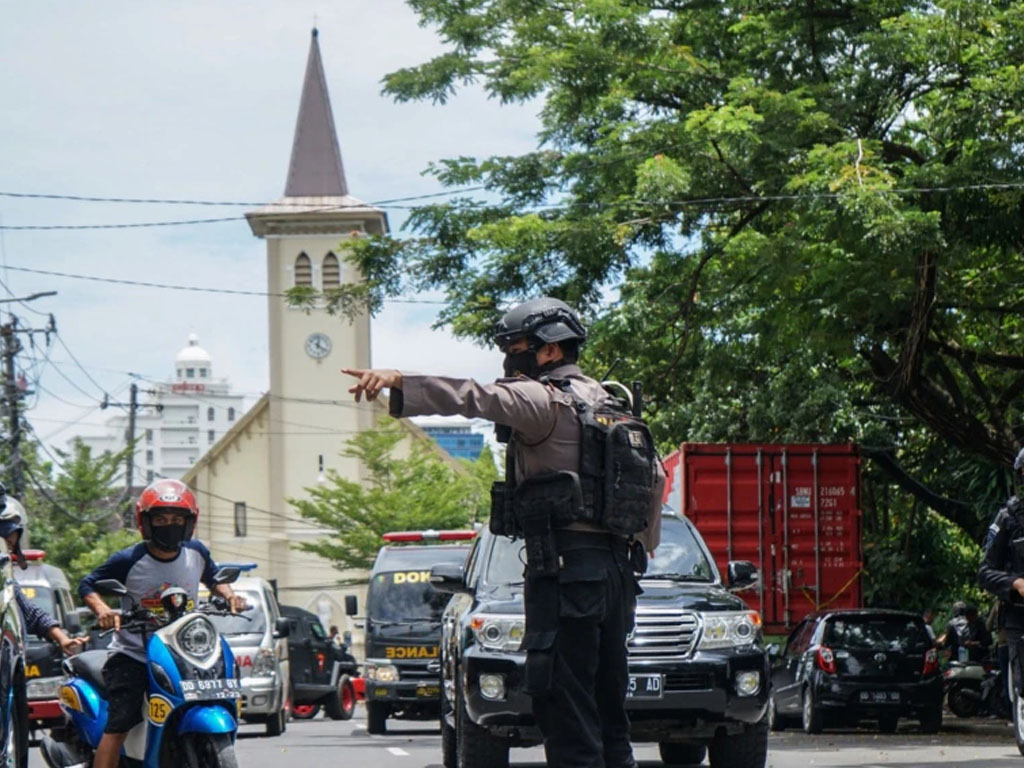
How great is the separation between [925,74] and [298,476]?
69.8 metres

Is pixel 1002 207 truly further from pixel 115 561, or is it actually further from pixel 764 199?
pixel 115 561

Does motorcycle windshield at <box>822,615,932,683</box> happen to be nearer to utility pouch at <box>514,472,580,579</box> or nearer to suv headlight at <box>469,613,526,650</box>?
suv headlight at <box>469,613,526,650</box>

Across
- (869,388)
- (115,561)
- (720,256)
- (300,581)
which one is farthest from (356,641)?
(115,561)

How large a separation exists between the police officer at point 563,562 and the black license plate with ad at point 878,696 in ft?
48.2

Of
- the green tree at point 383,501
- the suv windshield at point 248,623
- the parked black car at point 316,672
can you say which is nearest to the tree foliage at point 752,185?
the suv windshield at point 248,623

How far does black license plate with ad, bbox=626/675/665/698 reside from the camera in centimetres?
1140

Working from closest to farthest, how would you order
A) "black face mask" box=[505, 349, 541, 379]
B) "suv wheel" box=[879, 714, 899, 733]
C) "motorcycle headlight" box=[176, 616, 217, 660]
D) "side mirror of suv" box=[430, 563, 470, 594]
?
1. "black face mask" box=[505, 349, 541, 379]
2. "motorcycle headlight" box=[176, 616, 217, 660]
3. "side mirror of suv" box=[430, 563, 470, 594]
4. "suv wheel" box=[879, 714, 899, 733]

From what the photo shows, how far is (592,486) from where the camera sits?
750 centimetres

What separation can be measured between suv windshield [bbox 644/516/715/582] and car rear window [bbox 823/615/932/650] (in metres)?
9.41

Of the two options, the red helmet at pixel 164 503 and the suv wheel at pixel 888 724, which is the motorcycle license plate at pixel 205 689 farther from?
the suv wheel at pixel 888 724

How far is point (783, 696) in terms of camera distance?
2366cm

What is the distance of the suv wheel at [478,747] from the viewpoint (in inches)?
462

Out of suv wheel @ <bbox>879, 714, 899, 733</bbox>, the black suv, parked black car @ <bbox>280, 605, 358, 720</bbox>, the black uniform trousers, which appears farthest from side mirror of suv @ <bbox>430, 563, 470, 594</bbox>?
parked black car @ <bbox>280, 605, 358, 720</bbox>

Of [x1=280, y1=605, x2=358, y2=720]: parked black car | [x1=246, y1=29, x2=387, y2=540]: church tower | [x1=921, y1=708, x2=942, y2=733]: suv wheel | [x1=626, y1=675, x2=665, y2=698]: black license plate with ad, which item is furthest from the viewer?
[x1=246, y1=29, x2=387, y2=540]: church tower
